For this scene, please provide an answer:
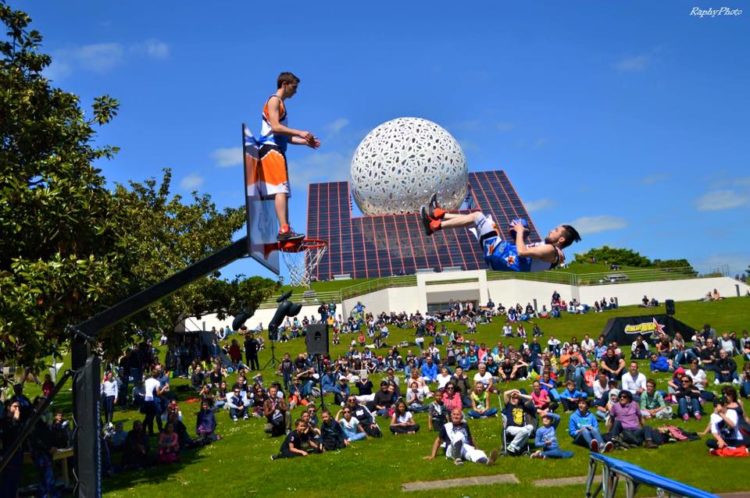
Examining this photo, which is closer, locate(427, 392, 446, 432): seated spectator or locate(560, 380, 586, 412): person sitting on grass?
locate(427, 392, 446, 432): seated spectator

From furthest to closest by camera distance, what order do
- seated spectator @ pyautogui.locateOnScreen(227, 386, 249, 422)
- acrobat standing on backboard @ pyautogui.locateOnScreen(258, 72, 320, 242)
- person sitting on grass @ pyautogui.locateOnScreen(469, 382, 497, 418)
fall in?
seated spectator @ pyautogui.locateOnScreen(227, 386, 249, 422) < person sitting on grass @ pyautogui.locateOnScreen(469, 382, 497, 418) < acrobat standing on backboard @ pyautogui.locateOnScreen(258, 72, 320, 242)

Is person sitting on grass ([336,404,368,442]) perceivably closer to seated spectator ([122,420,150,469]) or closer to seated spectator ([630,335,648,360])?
seated spectator ([122,420,150,469])

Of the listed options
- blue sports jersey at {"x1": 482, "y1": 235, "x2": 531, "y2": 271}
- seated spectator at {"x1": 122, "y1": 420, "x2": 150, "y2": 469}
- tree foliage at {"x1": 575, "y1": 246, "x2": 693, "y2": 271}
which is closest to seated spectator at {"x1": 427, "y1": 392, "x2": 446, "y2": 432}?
seated spectator at {"x1": 122, "y1": 420, "x2": 150, "y2": 469}

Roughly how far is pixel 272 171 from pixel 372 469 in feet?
28.5

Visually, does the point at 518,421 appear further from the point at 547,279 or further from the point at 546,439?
the point at 547,279

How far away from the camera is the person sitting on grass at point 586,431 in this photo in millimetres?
12600

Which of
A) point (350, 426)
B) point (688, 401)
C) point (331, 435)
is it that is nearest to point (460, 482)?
point (331, 435)

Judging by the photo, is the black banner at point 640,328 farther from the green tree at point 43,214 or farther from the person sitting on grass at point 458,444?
the green tree at point 43,214

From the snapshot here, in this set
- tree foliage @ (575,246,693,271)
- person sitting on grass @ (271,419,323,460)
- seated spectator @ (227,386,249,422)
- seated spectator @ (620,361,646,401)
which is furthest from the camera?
tree foliage @ (575,246,693,271)

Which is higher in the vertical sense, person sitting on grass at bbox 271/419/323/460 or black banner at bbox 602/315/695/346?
black banner at bbox 602/315/695/346

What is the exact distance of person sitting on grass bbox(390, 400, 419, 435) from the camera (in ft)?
50.7

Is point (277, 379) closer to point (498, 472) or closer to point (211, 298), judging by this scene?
point (211, 298)

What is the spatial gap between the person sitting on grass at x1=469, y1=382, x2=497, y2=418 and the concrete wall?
31.2 metres

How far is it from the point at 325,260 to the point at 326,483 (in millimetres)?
50742
